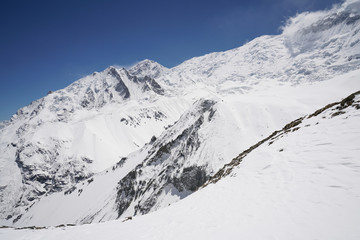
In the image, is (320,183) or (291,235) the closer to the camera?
(291,235)

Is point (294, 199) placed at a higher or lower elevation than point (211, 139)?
higher

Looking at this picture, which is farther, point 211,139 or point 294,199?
point 211,139

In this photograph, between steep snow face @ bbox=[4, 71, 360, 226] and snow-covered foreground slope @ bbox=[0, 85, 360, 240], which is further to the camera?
steep snow face @ bbox=[4, 71, 360, 226]

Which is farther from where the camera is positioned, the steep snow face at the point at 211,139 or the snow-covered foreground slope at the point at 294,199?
the steep snow face at the point at 211,139

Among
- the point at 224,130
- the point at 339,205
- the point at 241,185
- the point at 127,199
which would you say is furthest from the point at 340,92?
the point at 127,199

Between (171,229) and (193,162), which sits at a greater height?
(171,229)

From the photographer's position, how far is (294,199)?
7.34m

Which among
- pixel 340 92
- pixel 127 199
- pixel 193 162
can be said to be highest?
pixel 340 92

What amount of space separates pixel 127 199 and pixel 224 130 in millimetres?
55761

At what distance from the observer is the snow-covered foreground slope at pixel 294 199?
5762 mm

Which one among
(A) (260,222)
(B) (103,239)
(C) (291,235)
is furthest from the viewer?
(B) (103,239)

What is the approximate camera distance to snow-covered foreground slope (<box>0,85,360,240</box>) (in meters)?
5.76

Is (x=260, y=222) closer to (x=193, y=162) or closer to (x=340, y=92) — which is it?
(x=193, y=162)

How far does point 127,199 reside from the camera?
3167 inches
